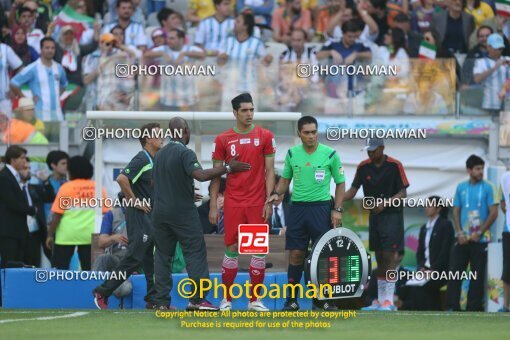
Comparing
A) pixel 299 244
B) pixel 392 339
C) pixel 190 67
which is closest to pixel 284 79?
pixel 190 67

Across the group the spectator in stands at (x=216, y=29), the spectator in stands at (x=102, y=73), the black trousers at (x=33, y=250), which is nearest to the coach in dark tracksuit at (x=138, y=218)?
the black trousers at (x=33, y=250)

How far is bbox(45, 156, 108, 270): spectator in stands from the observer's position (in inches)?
651

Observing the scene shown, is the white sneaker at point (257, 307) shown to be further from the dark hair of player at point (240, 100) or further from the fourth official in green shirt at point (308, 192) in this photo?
the dark hair of player at point (240, 100)

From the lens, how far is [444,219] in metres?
17.8

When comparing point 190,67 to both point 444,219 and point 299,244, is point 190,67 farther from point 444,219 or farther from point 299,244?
point 299,244

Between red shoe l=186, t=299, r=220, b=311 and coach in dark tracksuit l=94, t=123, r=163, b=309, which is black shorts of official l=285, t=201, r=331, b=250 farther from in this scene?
coach in dark tracksuit l=94, t=123, r=163, b=309

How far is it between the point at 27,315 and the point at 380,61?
7.59 metres

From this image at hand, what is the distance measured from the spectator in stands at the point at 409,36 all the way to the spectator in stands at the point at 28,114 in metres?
5.49

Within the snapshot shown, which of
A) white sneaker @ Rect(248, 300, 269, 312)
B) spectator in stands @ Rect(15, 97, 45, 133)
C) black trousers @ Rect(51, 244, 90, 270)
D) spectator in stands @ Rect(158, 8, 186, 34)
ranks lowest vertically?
white sneaker @ Rect(248, 300, 269, 312)

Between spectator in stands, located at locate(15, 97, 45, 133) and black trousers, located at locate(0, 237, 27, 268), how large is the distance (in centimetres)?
269

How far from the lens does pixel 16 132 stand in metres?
18.7

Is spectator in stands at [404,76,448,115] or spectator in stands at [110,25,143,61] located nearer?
spectator in stands at [404,76,448,115]

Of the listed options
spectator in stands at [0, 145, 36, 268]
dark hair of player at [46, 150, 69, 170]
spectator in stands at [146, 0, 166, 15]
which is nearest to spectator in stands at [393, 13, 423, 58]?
spectator in stands at [146, 0, 166, 15]

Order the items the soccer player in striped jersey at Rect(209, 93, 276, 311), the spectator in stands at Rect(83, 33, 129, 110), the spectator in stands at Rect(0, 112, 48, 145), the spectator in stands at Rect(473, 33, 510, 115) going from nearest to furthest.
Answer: the soccer player in striped jersey at Rect(209, 93, 276, 311) < the spectator in stands at Rect(83, 33, 129, 110) < the spectator in stands at Rect(0, 112, 48, 145) < the spectator in stands at Rect(473, 33, 510, 115)
